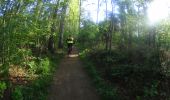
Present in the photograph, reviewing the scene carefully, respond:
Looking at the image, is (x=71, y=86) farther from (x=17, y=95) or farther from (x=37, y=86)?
(x=17, y=95)

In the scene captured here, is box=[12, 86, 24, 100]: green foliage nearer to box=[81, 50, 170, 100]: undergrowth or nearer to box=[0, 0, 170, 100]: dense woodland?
box=[0, 0, 170, 100]: dense woodland

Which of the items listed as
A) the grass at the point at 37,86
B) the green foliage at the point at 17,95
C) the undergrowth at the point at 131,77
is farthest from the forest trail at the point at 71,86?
the green foliage at the point at 17,95

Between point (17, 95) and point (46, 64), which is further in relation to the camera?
point (46, 64)

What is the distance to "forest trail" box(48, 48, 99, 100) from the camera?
15.3 meters

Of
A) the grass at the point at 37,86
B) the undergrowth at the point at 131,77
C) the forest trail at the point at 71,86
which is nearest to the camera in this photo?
the grass at the point at 37,86

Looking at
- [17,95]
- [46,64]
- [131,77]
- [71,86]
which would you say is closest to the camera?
[17,95]

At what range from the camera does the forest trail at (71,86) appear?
1527 cm

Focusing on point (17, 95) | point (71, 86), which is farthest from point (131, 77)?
point (17, 95)

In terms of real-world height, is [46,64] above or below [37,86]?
above

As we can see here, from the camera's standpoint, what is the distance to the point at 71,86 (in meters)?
17.0

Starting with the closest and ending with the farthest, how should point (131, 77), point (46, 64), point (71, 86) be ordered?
1. point (71, 86)
2. point (131, 77)
3. point (46, 64)

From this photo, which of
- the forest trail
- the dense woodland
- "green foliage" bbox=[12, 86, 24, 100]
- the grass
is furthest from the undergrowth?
"green foliage" bbox=[12, 86, 24, 100]

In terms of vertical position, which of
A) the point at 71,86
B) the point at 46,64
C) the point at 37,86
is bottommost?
the point at 71,86

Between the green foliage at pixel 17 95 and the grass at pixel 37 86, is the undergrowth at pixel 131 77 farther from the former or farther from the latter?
the green foliage at pixel 17 95
